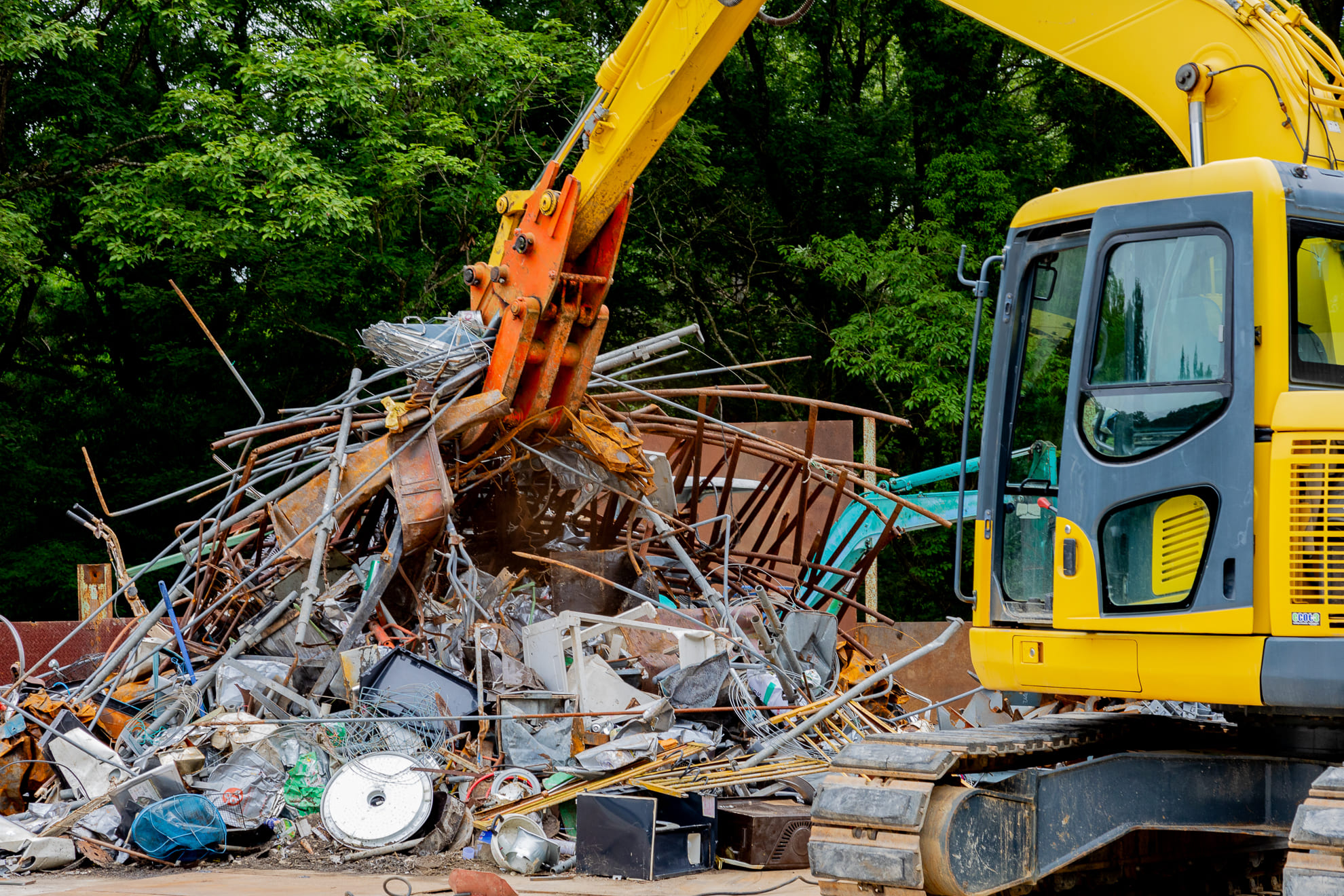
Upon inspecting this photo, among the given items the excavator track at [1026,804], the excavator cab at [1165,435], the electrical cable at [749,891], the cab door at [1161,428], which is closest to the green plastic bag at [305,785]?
the electrical cable at [749,891]

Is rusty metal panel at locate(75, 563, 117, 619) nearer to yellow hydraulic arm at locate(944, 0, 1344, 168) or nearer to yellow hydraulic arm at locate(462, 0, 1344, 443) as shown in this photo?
yellow hydraulic arm at locate(462, 0, 1344, 443)

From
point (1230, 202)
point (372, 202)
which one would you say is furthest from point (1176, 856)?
point (372, 202)

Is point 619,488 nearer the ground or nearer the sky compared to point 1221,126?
nearer the ground

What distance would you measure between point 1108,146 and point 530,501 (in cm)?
1301

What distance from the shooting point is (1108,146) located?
19.6 meters

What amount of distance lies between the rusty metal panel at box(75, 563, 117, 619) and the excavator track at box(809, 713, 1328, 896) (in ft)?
30.6

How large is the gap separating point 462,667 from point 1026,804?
510 centimetres

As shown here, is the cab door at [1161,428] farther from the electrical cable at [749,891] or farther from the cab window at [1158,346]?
the electrical cable at [749,891]

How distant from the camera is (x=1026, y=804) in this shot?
4672 mm

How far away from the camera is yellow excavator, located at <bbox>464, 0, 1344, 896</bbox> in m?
4.38

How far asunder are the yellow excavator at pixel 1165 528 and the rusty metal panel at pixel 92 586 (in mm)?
9489

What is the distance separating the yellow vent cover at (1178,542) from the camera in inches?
178

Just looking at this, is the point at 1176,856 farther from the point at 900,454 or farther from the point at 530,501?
the point at 900,454

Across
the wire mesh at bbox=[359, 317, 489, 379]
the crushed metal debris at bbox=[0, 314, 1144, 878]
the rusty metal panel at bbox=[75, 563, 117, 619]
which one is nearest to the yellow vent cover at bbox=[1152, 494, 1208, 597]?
the crushed metal debris at bbox=[0, 314, 1144, 878]
